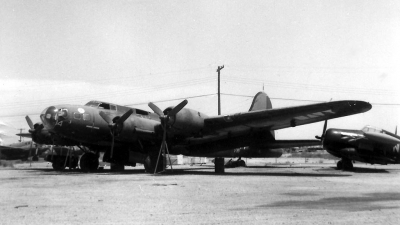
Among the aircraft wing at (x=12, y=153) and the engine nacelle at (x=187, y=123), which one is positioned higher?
the engine nacelle at (x=187, y=123)

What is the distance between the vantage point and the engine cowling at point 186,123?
17.3m

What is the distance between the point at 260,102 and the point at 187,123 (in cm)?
972

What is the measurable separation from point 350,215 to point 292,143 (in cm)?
1880

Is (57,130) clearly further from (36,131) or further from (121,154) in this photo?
(36,131)

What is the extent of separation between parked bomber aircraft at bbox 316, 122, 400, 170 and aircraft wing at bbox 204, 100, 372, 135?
11.5ft

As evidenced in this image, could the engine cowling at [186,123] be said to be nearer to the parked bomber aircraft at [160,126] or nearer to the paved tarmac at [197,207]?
the parked bomber aircraft at [160,126]

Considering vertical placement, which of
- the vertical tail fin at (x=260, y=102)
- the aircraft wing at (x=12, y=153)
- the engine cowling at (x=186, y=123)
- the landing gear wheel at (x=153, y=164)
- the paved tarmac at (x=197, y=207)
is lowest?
the aircraft wing at (x=12, y=153)

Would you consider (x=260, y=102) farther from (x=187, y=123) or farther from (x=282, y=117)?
(x=187, y=123)

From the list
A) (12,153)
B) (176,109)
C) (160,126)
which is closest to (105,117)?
(160,126)

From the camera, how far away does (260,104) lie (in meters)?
25.9

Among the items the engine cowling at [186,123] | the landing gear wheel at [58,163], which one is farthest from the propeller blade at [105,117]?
A: the landing gear wheel at [58,163]

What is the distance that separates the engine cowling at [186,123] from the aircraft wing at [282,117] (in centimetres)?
43

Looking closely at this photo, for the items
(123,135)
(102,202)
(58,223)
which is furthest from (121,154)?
(58,223)

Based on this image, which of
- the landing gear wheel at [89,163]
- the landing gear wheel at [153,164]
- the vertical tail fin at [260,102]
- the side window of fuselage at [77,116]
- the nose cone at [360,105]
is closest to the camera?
the nose cone at [360,105]
